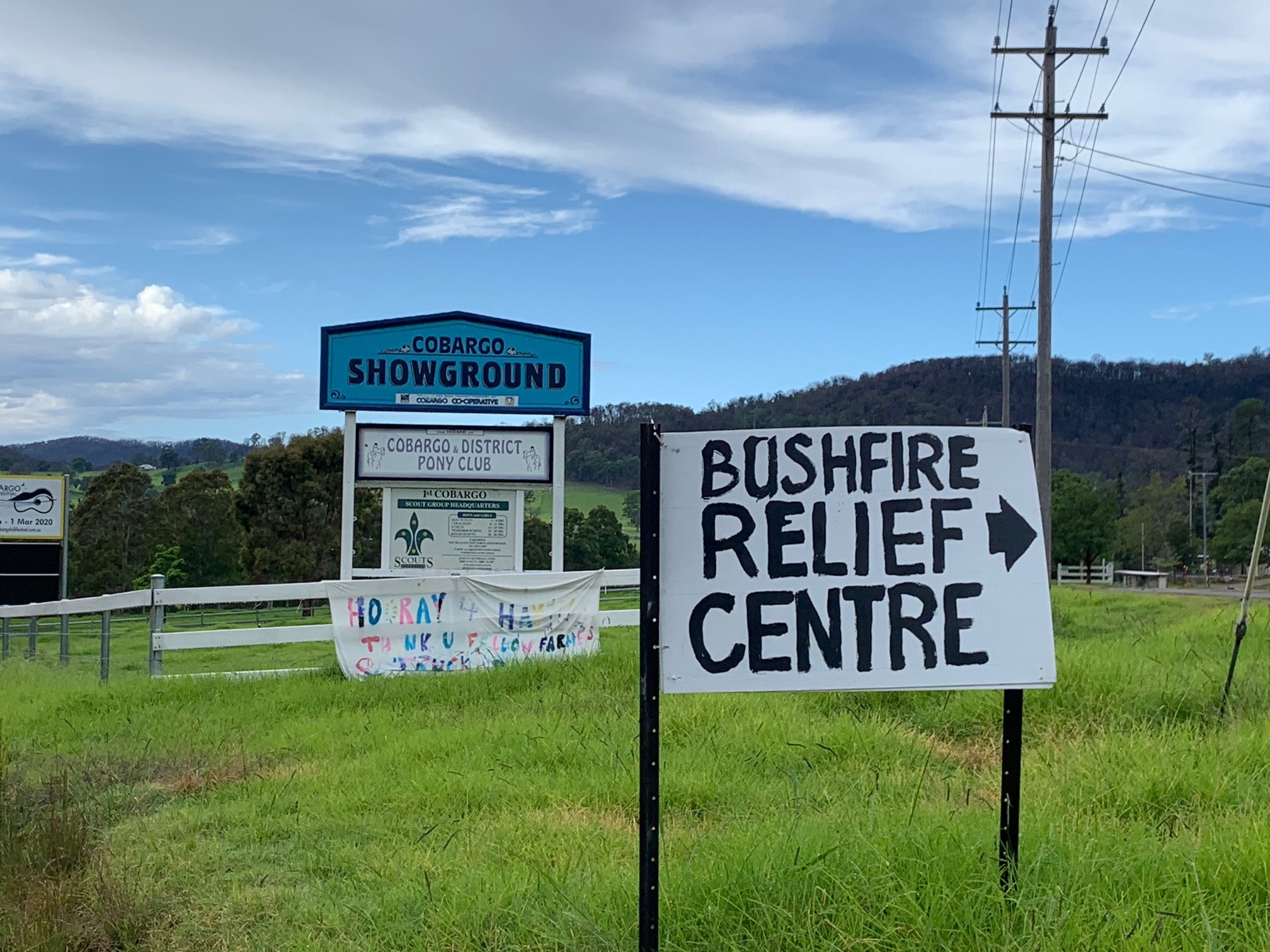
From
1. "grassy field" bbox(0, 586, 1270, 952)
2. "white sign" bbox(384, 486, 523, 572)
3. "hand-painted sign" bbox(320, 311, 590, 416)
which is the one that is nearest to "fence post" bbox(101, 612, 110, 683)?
"grassy field" bbox(0, 586, 1270, 952)

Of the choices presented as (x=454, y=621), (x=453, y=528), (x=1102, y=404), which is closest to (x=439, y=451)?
(x=453, y=528)

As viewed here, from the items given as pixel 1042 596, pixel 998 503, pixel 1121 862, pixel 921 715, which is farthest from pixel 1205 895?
pixel 921 715

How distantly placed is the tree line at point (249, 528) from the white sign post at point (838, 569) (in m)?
31.4

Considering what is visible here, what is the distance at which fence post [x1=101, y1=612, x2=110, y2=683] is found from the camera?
12.7 m

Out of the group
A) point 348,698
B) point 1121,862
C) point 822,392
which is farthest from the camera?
point 822,392

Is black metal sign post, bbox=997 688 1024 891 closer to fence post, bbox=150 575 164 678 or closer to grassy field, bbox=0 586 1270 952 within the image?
grassy field, bbox=0 586 1270 952

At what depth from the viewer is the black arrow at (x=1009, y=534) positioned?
3904 millimetres

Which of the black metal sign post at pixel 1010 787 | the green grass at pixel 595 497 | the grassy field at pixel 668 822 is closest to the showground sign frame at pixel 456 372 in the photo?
the grassy field at pixel 668 822

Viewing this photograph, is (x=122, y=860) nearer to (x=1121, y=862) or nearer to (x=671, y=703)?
(x=671, y=703)

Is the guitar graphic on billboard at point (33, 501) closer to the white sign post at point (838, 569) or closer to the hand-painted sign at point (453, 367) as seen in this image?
the hand-painted sign at point (453, 367)

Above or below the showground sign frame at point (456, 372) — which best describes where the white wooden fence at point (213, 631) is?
below

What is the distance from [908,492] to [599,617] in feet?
31.4

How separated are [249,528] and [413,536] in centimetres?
3235

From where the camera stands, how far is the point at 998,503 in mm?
3938
